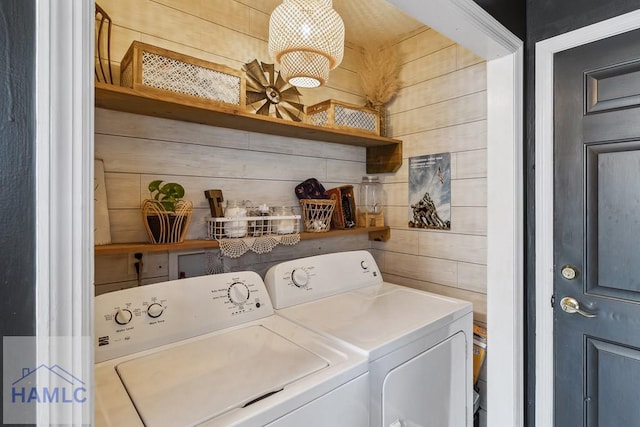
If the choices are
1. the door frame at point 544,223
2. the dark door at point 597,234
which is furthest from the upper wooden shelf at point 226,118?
the dark door at point 597,234

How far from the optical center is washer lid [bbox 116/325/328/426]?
2.74 ft

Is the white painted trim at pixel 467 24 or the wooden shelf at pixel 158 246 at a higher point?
the white painted trim at pixel 467 24

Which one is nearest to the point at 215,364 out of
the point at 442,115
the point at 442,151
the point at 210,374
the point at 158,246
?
the point at 210,374

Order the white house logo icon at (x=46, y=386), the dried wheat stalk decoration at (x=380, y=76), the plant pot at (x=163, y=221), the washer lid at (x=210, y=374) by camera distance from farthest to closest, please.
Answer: the dried wheat stalk decoration at (x=380, y=76), the plant pot at (x=163, y=221), the washer lid at (x=210, y=374), the white house logo icon at (x=46, y=386)

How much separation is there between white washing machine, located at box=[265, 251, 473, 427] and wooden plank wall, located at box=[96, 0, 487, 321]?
0.31 m

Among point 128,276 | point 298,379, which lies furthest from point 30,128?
point 128,276

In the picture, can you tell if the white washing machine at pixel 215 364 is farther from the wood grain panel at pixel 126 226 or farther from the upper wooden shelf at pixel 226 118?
the upper wooden shelf at pixel 226 118

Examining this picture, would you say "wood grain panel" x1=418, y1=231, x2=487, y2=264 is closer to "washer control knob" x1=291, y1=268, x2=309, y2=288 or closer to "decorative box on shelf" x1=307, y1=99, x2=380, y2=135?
"decorative box on shelf" x1=307, y1=99, x2=380, y2=135

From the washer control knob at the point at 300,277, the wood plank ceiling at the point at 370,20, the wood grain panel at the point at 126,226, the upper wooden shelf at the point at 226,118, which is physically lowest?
the washer control knob at the point at 300,277

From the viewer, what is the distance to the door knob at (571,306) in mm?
1400

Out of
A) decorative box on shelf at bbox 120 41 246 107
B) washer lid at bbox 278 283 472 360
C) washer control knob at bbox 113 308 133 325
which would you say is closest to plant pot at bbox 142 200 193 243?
washer control knob at bbox 113 308 133 325

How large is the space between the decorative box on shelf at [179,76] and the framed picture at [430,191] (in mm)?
1178

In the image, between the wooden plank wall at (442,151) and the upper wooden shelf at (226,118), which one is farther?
the wooden plank wall at (442,151)

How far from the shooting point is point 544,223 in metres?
1.50
